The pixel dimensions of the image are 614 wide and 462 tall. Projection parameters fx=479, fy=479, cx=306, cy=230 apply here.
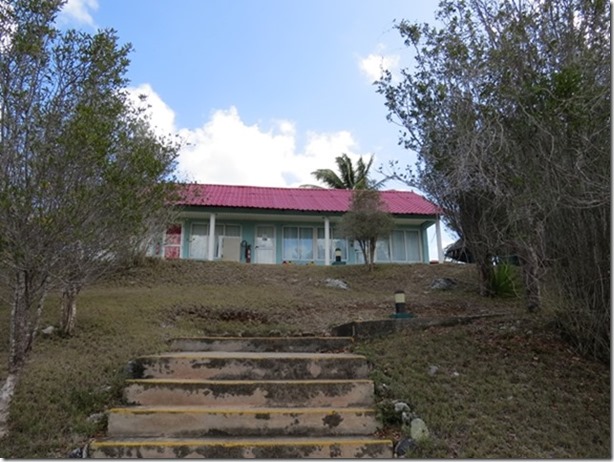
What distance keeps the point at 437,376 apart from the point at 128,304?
6.49 metres

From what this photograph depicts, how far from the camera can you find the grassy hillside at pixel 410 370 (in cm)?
416

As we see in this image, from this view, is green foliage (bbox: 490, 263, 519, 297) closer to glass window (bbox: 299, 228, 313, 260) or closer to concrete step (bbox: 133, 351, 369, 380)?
concrete step (bbox: 133, 351, 369, 380)

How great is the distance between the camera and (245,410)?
15.0 feet

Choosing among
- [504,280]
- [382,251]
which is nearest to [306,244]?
[382,251]

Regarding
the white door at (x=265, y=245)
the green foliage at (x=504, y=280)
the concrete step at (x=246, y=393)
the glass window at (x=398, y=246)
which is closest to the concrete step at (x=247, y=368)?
the concrete step at (x=246, y=393)

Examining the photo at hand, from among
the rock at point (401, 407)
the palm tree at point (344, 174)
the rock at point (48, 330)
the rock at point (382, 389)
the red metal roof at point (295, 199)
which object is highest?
the palm tree at point (344, 174)

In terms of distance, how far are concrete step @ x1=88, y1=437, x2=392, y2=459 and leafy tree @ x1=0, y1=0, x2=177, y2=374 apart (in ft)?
4.85

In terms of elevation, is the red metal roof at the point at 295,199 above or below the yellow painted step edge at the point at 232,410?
above

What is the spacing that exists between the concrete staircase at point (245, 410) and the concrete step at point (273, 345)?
1.00 metres

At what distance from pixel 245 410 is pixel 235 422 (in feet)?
0.57


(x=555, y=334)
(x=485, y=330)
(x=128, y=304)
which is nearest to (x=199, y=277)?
(x=128, y=304)

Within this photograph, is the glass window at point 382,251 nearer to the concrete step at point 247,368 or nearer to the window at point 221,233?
the window at point 221,233

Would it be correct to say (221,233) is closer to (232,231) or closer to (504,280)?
(232,231)

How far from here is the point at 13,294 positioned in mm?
4793
